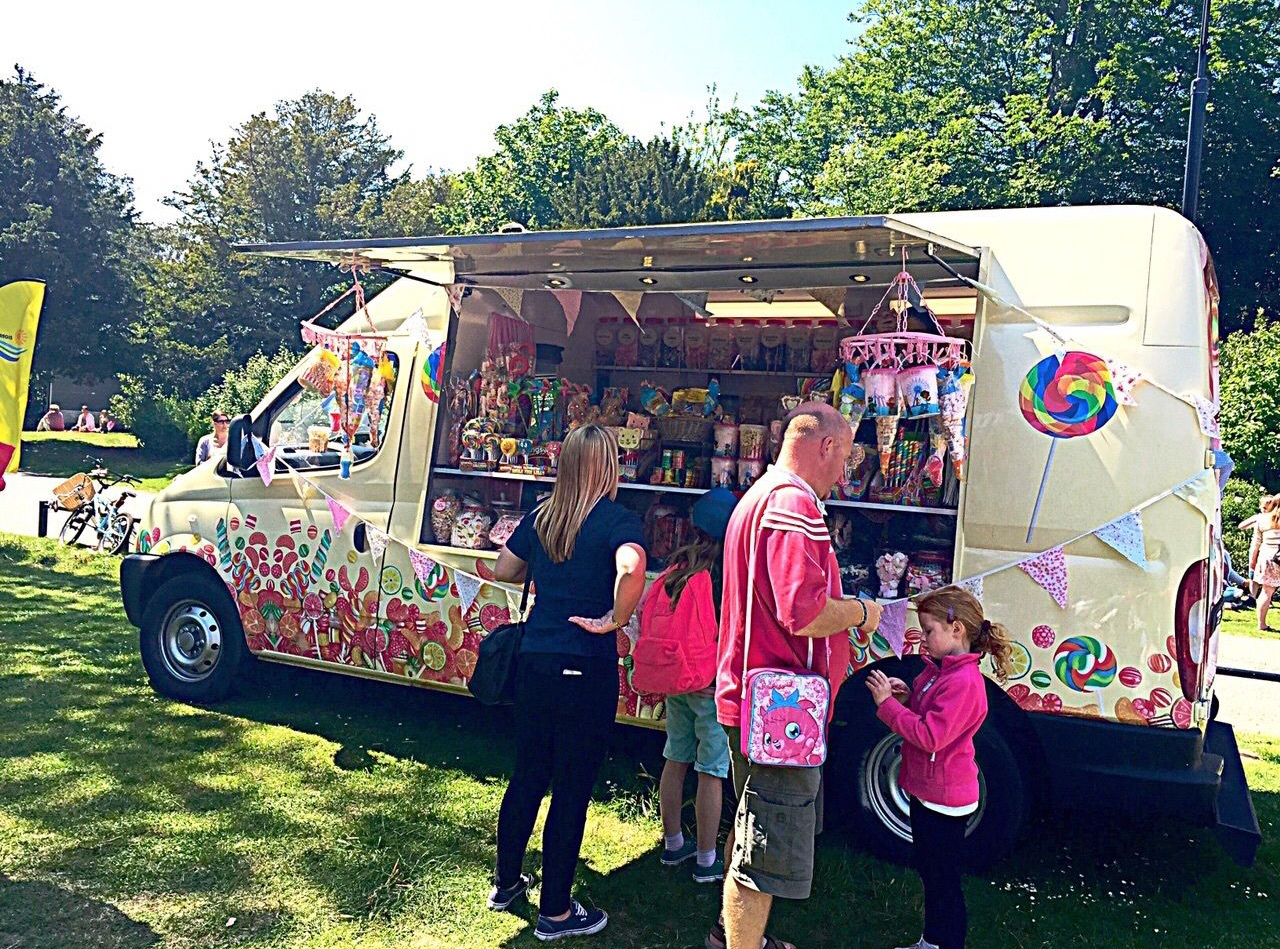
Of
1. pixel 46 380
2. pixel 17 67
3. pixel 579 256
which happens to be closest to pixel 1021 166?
pixel 579 256

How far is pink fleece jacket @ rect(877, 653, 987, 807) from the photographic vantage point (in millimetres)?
3318

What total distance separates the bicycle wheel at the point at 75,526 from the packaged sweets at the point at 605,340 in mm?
9196

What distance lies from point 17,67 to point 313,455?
4075 centimetres

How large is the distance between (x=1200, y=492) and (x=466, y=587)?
134 inches

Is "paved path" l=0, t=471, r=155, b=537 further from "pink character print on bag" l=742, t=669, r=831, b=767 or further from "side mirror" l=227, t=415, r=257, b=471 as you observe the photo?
"pink character print on bag" l=742, t=669, r=831, b=767

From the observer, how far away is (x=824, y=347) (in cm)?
636

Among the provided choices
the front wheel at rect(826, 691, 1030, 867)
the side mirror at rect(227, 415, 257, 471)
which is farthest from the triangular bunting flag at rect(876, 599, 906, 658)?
the side mirror at rect(227, 415, 257, 471)

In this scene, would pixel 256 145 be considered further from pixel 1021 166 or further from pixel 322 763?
pixel 322 763

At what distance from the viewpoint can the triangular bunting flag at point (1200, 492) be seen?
4.06 m

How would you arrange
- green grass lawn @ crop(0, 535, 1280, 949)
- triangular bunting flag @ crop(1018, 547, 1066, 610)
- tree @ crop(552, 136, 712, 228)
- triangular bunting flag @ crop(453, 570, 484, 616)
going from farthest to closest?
1. tree @ crop(552, 136, 712, 228)
2. triangular bunting flag @ crop(453, 570, 484, 616)
3. triangular bunting flag @ crop(1018, 547, 1066, 610)
4. green grass lawn @ crop(0, 535, 1280, 949)

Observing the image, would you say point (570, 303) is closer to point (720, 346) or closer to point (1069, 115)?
point (720, 346)

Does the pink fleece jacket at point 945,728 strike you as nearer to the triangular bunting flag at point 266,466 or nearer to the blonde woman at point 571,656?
the blonde woman at point 571,656

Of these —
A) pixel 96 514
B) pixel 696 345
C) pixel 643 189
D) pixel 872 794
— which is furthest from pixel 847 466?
pixel 643 189

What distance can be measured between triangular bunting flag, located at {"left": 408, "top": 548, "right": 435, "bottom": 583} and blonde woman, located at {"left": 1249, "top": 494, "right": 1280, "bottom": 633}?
977cm
